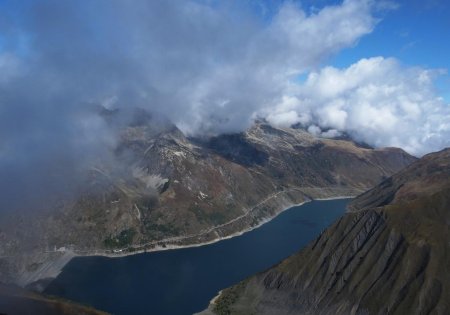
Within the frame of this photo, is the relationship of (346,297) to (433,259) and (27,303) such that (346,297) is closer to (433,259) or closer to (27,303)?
(433,259)

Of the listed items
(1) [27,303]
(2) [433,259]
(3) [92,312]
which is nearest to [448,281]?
(2) [433,259]

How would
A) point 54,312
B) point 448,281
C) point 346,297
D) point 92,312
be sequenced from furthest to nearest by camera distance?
point 346,297
point 448,281
point 92,312
point 54,312

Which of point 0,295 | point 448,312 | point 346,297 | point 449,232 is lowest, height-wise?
point 448,312

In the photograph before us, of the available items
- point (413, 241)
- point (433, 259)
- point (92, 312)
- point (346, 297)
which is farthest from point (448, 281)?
point (92, 312)

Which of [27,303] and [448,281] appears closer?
[27,303]

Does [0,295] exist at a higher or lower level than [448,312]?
higher

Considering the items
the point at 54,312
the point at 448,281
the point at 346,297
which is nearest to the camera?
the point at 54,312
